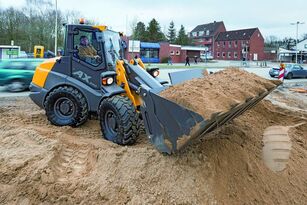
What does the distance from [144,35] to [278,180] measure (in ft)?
221

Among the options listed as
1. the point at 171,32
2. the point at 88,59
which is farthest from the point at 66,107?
the point at 171,32

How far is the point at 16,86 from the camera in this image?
13.7 meters

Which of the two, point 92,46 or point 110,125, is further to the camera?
point 92,46

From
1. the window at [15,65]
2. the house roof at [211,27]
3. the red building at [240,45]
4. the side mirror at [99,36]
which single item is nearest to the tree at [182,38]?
the red building at [240,45]

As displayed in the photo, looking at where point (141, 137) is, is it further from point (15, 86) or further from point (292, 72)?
point (292, 72)

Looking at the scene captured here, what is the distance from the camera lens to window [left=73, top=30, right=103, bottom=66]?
6.60m

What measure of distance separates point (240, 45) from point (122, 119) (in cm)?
7941

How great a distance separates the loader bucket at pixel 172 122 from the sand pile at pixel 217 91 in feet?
0.23

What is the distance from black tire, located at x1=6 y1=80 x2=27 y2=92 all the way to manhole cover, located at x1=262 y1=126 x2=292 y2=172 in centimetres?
1066

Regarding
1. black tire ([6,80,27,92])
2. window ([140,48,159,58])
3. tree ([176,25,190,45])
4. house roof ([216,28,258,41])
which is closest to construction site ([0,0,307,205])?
black tire ([6,80,27,92])

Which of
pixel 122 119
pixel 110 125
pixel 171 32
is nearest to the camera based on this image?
pixel 122 119

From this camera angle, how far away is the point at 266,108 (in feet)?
23.1

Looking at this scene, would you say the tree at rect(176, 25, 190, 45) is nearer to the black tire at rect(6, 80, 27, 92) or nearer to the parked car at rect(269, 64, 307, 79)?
the parked car at rect(269, 64, 307, 79)

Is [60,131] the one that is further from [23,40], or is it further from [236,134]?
[23,40]
